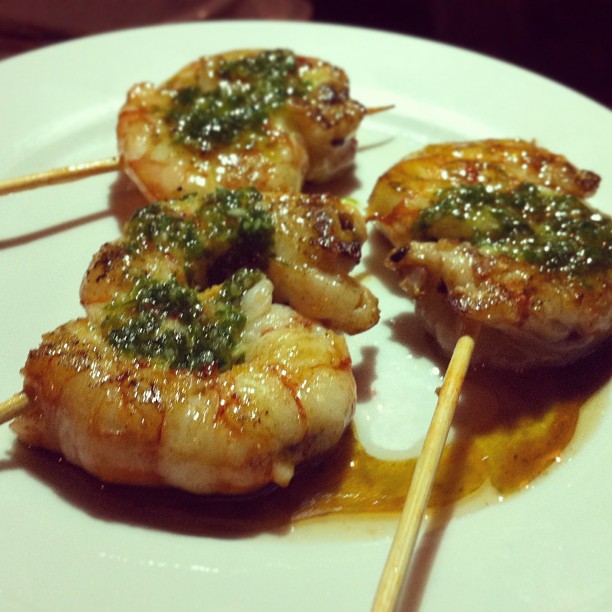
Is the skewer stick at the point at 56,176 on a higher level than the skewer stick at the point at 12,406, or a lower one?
higher

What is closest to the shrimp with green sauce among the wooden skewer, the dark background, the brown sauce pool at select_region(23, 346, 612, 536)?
the brown sauce pool at select_region(23, 346, 612, 536)

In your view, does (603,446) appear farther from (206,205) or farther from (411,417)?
(206,205)

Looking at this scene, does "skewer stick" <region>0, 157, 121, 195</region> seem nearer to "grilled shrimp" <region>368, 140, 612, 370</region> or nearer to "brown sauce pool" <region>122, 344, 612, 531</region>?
"grilled shrimp" <region>368, 140, 612, 370</region>

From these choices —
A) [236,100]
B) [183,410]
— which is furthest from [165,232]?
[236,100]

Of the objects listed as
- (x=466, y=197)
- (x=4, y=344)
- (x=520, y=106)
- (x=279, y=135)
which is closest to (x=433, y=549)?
(x=466, y=197)

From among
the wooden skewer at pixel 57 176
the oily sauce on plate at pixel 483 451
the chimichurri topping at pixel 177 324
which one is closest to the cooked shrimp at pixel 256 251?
the chimichurri topping at pixel 177 324

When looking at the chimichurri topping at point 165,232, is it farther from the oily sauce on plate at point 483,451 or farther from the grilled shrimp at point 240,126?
the oily sauce on plate at point 483,451
